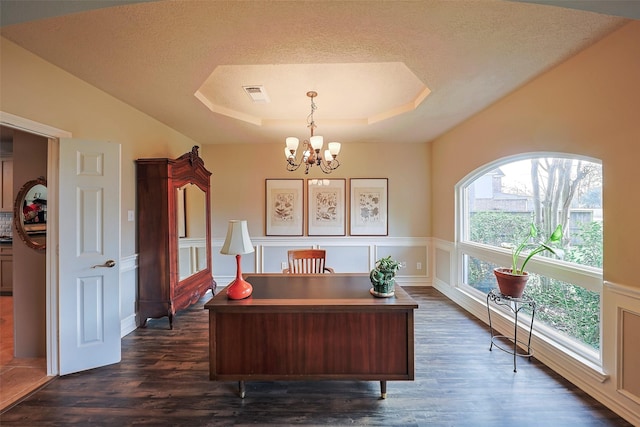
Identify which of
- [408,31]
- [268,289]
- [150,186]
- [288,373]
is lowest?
[288,373]

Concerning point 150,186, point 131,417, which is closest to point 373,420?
point 131,417

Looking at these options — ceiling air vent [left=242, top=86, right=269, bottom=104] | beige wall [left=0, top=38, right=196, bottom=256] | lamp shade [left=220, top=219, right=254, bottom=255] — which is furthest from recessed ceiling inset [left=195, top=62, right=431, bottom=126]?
lamp shade [left=220, top=219, right=254, bottom=255]

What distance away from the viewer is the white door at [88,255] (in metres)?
2.27

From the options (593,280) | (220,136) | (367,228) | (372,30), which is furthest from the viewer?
(367,228)

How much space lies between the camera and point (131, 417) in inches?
71.8

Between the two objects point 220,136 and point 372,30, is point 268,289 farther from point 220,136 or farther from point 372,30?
point 220,136

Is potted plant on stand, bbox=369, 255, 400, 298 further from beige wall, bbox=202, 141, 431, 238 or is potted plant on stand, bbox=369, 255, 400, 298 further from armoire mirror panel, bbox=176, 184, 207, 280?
beige wall, bbox=202, 141, 431, 238

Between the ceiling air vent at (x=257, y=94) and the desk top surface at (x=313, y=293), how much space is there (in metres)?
1.97

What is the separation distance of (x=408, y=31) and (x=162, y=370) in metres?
3.33

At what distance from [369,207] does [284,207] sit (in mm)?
1541

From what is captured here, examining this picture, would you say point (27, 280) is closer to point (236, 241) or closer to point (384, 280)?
point (236, 241)

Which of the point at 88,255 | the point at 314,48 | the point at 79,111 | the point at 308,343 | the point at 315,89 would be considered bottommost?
the point at 308,343

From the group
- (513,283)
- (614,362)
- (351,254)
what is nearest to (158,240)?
(351,254)

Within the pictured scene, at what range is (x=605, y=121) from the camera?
1.90 meters
